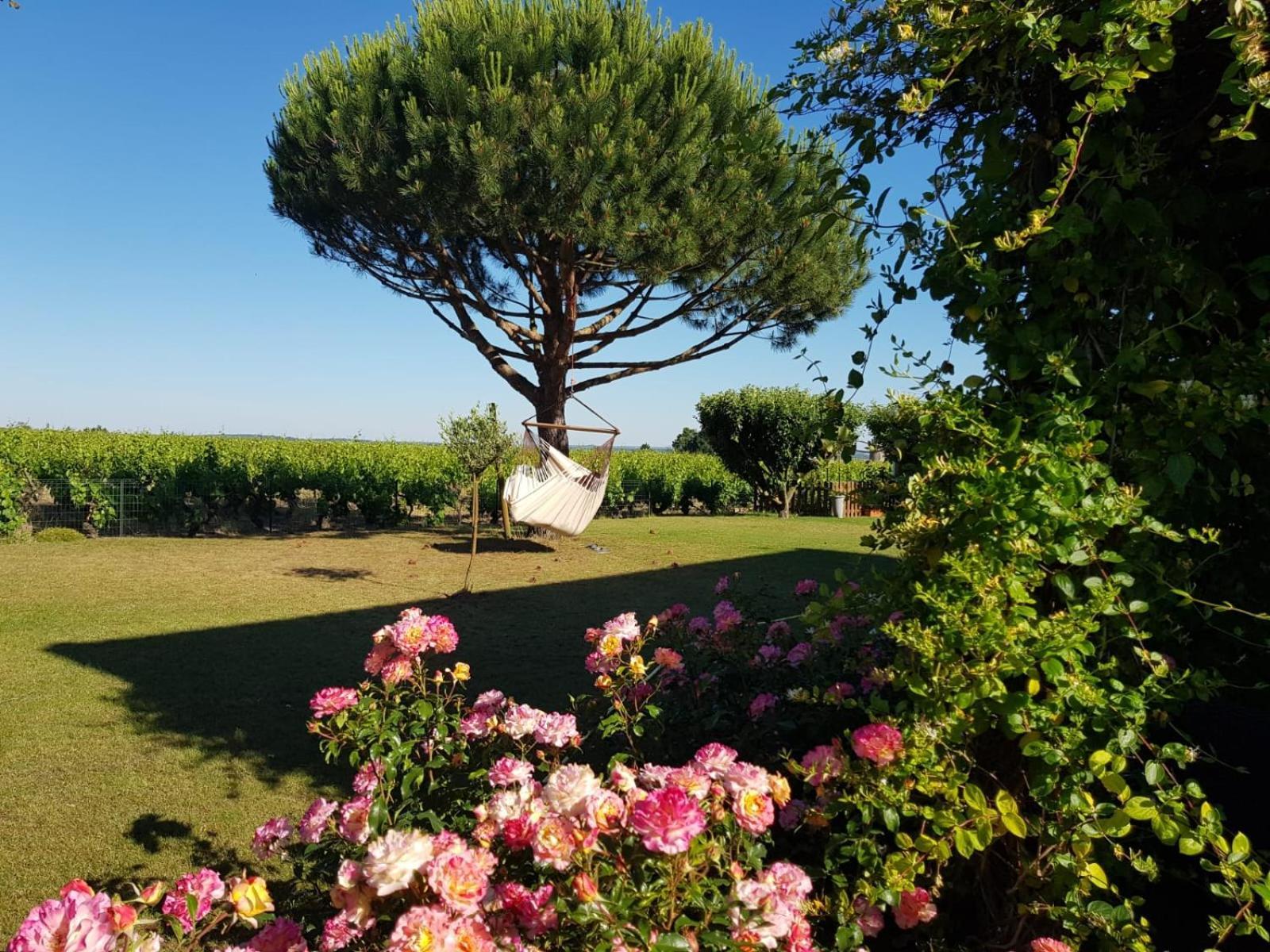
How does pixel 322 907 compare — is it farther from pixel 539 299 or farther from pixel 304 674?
pixel 539 299

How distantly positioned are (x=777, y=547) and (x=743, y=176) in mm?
4523

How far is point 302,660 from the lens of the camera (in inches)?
191

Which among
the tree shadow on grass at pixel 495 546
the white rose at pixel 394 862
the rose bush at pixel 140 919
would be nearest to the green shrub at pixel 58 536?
the tree shadow on grass at pixel 495 546

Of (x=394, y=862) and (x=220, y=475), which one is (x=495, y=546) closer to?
(x=220, y=475)

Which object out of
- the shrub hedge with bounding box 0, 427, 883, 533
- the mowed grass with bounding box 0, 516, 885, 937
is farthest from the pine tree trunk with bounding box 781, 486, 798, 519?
the shrub hedge with bounding box 0, 427, 883, 533

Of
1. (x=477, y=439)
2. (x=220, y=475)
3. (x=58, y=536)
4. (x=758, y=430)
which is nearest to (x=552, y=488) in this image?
(x=477, y=439)

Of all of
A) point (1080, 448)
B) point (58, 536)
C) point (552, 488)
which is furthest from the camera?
point (58, 536)

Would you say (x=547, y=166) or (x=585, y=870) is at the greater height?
(x=547, y=166)

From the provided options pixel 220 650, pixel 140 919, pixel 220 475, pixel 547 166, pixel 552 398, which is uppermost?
pixel 547 166

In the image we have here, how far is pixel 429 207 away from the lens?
9.74m

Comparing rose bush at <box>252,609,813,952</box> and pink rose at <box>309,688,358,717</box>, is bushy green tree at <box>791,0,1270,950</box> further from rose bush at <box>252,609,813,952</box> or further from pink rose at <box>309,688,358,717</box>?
pink rose at <box>309,688,358,717</box>

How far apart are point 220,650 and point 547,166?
6309mm

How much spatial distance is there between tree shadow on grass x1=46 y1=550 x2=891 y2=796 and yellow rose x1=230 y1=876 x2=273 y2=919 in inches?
44.3

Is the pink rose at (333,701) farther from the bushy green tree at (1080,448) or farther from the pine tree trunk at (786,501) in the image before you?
the pine tree trunk at (786,501)
